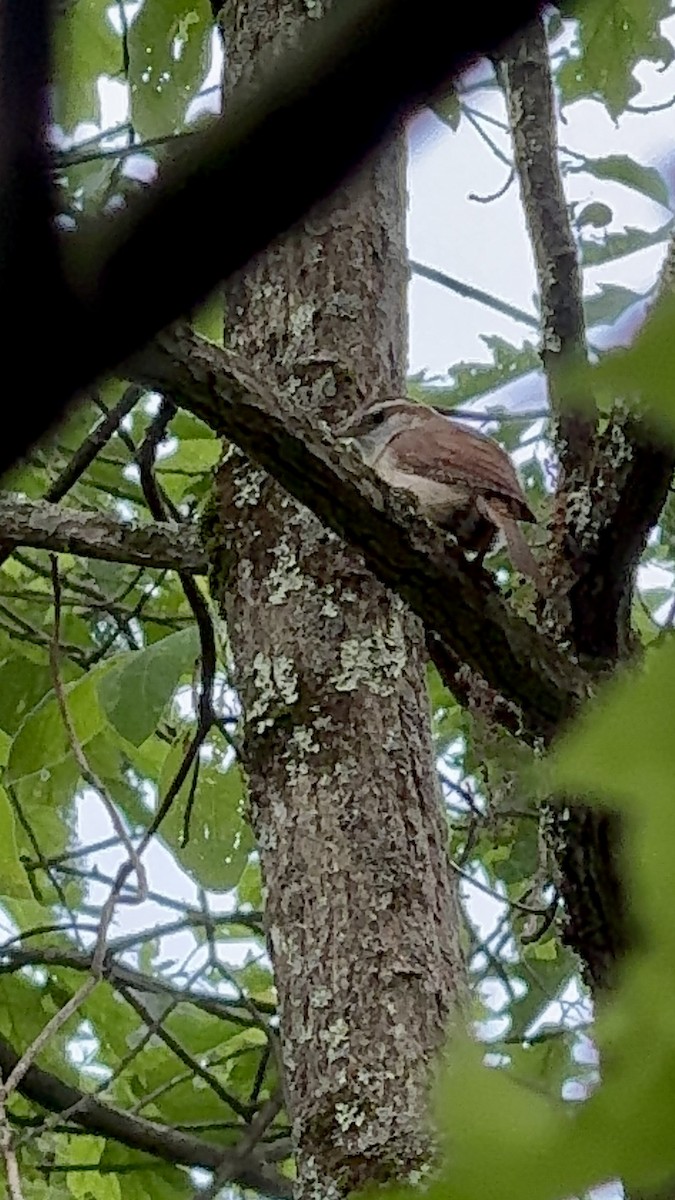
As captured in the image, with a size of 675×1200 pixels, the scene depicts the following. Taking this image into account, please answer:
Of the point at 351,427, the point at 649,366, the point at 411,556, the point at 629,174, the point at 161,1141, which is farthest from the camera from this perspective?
the point at 161,1141

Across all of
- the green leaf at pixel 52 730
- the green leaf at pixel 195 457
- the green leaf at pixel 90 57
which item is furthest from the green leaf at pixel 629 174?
the green leaf at pixel 52 730

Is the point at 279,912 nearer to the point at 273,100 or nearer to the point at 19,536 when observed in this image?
the point at 19,536

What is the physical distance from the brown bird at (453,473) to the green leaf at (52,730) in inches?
→ 17.1

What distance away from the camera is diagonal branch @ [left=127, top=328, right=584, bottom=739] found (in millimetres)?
1030

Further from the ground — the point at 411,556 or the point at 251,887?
the point at 251,887

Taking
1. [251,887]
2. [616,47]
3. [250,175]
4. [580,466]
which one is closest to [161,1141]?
[251,887]

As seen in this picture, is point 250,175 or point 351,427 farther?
point 351,427

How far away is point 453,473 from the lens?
1951 millimetres

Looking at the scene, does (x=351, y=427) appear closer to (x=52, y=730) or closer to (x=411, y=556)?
(x=411, y=556)

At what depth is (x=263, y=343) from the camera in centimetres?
152

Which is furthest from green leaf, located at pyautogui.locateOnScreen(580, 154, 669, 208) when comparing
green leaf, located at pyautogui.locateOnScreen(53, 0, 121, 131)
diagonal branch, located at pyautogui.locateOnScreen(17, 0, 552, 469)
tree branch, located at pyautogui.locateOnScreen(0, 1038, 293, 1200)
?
diagonal branch, located at pyautogui.locateOnScreen(17, 0, 552, 469)

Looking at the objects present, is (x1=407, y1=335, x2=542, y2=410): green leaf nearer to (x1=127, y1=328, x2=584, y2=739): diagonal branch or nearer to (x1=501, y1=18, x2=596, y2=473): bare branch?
(x1=501, y1=18, x2=596, y2=473): bare branch

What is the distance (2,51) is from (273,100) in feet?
0.32

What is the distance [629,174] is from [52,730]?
91cm
